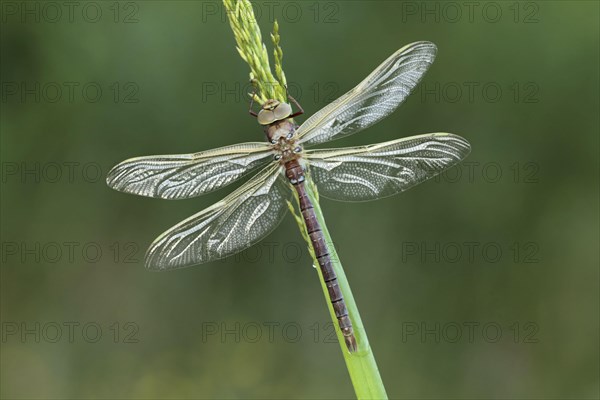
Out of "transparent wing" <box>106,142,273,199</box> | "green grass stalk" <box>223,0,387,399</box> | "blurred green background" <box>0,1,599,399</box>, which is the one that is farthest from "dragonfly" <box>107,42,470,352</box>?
"blurred green background" <box>0,1,599,399</box>

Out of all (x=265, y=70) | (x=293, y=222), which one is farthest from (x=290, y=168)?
(x=293, y=222)

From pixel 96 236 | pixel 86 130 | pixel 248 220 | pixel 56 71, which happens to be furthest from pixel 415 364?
pixel 56 71

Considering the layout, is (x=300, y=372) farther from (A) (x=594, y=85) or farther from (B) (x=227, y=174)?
(A) (x=594, y=85)

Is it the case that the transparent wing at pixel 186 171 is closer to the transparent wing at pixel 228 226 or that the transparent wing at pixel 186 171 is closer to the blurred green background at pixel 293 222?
the transparent wing at pixel 228 226

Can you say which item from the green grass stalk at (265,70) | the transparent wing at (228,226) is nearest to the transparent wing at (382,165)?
the transparent wing at (228,226)

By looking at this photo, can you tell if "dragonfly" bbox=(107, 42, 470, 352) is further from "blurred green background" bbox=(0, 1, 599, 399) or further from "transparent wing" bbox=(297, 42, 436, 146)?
"blurred green background" bbox=(0, 1, 599, 399)

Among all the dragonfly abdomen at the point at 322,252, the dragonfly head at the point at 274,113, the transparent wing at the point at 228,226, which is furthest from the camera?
the dragonfly head at the point at 274,113

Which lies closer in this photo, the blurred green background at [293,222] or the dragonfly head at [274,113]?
the dragonfly head at [274,113]
